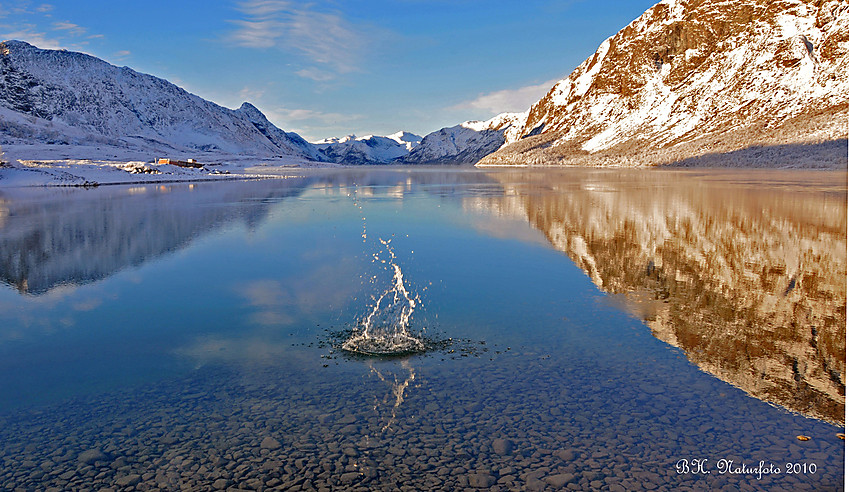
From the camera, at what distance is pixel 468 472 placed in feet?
20.7

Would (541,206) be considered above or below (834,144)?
below

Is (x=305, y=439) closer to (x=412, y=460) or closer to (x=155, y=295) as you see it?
(x=412, y=460)

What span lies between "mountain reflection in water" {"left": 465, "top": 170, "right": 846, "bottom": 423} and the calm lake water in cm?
8

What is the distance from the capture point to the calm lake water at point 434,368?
6.44 metres

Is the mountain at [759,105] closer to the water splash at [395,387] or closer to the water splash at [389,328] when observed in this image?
the water splash at [389,328]

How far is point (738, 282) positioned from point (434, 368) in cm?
903

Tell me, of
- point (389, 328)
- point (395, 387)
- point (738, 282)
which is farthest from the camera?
point (738, 282)

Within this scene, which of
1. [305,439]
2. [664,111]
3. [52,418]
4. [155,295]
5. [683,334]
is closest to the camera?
[305,439]

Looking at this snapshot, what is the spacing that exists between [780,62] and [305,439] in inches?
7874

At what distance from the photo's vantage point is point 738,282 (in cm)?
1437

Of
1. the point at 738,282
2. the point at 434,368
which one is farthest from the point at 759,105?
the point at 434,368

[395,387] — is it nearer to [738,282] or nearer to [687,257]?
[738,282]

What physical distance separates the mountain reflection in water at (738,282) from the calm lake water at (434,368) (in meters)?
0.08

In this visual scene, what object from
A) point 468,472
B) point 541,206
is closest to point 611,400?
point 468,472
